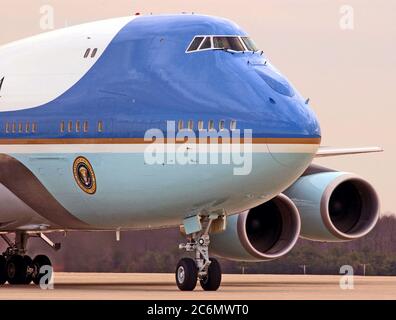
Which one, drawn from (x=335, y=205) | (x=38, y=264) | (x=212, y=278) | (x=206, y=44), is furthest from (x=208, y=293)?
(x=38, y=264)

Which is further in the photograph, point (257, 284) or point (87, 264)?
point (87, 264)

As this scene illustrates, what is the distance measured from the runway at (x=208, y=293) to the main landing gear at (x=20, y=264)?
604mm

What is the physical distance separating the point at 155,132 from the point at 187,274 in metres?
2.72

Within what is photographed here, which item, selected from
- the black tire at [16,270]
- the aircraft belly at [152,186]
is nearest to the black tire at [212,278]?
the aircraft belly at [152,186]

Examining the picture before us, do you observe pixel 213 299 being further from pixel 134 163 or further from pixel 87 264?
pixel 87 264

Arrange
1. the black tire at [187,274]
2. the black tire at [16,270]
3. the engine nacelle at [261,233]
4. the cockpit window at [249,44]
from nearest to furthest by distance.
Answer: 1. the black tire at [187,274]
2. the cockpit window at [249,44]
3. the engine nacelle at [261,233]
4. the black tire at [16,270]

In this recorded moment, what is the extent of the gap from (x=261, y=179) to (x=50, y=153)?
457 cm

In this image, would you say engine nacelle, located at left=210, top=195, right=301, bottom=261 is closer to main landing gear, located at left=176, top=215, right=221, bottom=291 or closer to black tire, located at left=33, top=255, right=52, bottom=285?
main landing gear, located at left=176, top=215, right=221, bottom=291

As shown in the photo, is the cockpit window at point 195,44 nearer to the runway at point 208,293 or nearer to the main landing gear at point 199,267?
the main landing gear at point 199,267

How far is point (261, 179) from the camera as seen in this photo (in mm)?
32969

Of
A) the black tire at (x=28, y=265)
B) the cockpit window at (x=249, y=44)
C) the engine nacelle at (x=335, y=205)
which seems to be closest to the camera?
the cockpit window at (x=249, y=44)

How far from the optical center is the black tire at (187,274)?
33.2 m

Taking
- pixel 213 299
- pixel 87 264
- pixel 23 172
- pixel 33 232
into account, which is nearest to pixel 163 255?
pixel 87 264

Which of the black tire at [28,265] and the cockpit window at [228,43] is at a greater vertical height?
the cockpit window at [228,43]
